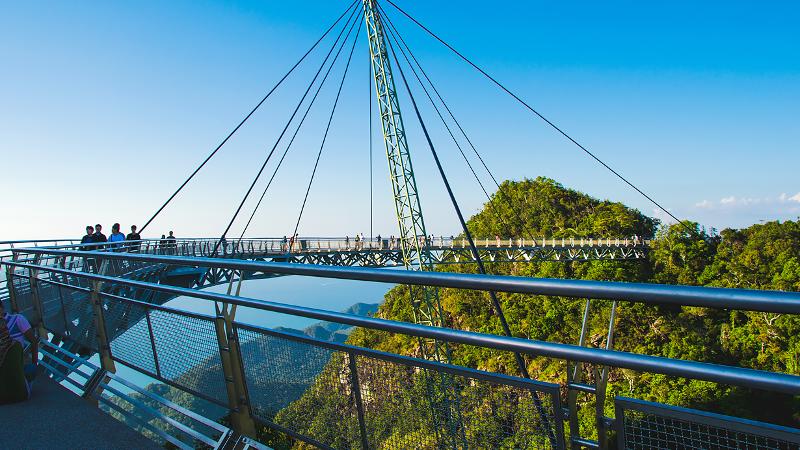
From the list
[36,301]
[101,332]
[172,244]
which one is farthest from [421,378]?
[172,244]

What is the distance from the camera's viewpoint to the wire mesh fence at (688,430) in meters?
1.21

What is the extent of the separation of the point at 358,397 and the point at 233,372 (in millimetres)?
809

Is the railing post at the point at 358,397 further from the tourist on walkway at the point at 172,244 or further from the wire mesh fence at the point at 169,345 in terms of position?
the tourist on walkway at the point at 172,244

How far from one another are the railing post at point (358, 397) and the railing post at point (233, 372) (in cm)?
74

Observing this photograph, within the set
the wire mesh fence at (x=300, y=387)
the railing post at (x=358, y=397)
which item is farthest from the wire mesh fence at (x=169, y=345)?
the railing post at (x=358, y=397)

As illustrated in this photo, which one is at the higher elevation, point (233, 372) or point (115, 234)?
point (115, 234)

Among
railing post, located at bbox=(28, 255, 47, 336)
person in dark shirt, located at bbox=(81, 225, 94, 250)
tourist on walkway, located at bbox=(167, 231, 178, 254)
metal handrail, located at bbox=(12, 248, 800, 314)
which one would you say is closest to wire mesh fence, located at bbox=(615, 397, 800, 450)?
metal handrail, located at bbox=(12, 248, 800, 314)

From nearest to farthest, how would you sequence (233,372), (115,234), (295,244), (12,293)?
(233,372)
(12,293)
(115,234)
(295,244)

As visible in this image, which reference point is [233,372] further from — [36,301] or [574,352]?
[36,301]

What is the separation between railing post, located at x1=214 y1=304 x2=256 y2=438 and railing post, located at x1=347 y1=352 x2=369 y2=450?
0.74 metres

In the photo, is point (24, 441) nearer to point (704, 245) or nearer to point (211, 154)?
point (211, 154)

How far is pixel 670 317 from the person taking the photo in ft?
124

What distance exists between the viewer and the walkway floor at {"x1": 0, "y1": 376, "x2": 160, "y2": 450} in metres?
2.57

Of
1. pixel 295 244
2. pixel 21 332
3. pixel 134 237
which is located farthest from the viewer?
pixel 295 244
